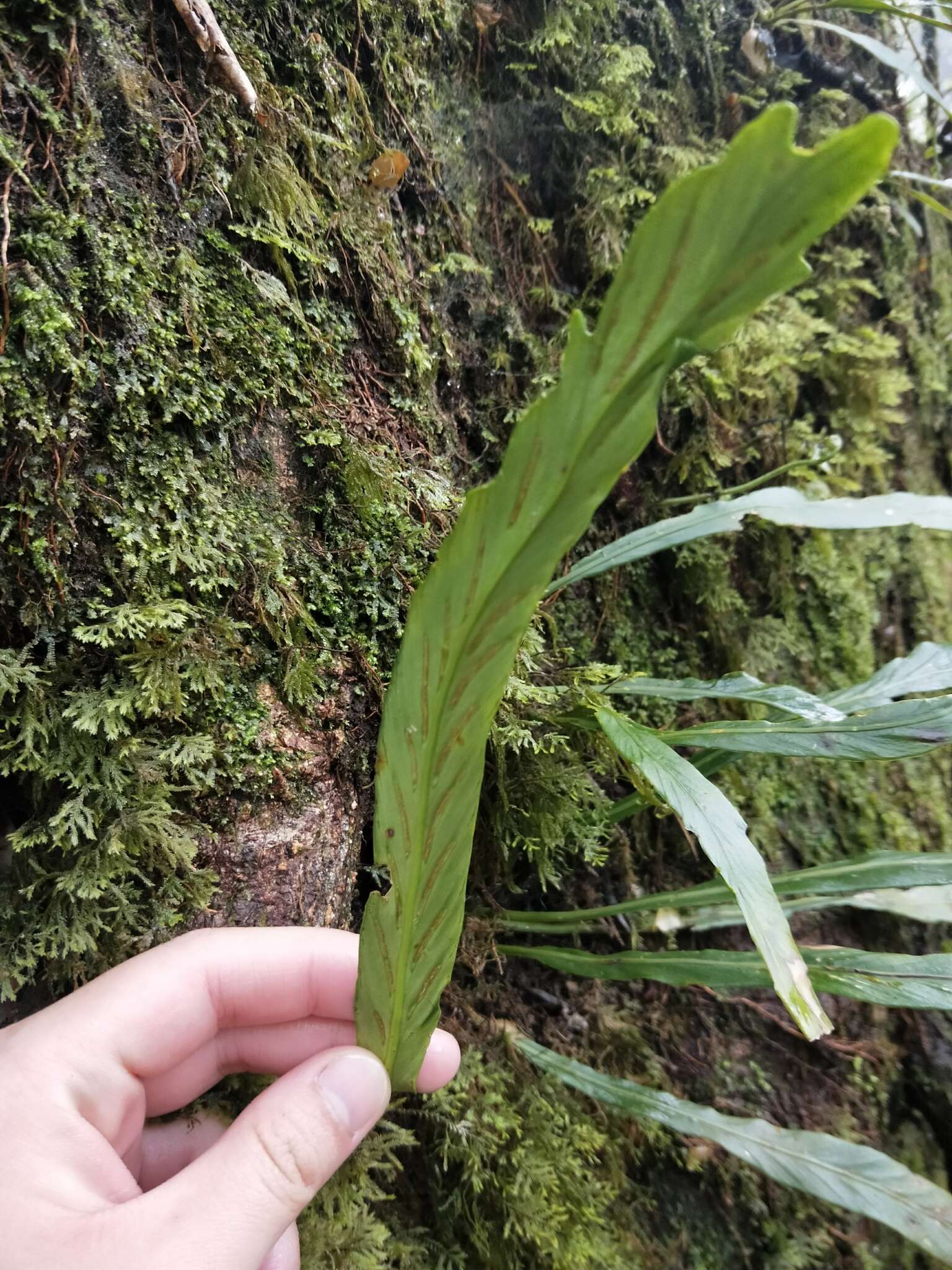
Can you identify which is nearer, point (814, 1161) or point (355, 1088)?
point (355, 1088)

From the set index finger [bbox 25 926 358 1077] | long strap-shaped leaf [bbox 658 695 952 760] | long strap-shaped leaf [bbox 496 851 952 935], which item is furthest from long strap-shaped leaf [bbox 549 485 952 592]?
index finger [bbox 25 926 358 1077]

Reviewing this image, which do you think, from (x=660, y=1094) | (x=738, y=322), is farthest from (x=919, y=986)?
(x=738, y=322)

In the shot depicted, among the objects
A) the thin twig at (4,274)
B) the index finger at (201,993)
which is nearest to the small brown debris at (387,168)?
the thin twig at (4,274)

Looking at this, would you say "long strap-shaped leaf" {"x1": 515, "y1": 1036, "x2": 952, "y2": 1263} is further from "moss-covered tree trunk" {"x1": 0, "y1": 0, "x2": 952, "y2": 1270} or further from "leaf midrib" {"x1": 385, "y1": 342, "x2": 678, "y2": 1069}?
"leaf midrib" {"x1": 385, "y1": 342, "x2": 678, "y2": 1069}

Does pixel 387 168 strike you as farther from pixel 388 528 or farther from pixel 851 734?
pixel 851 734

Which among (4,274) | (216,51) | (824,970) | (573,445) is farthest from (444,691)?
(216,51)

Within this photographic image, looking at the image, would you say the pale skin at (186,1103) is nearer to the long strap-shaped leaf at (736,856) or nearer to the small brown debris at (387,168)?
the long strap-shaped leaf at (736,856)

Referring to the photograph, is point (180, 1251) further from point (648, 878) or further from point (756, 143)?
point (648, 878)
